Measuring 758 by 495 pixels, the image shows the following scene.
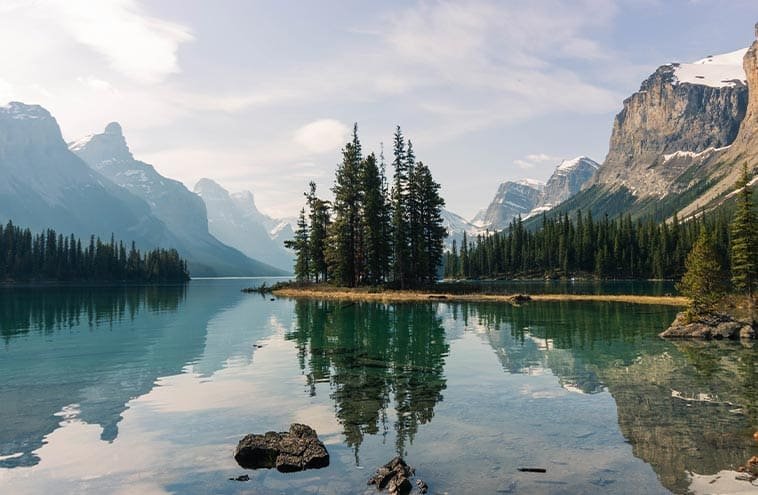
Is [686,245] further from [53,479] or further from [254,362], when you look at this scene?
[53,479]

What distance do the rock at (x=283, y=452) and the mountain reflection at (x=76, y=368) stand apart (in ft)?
18.9

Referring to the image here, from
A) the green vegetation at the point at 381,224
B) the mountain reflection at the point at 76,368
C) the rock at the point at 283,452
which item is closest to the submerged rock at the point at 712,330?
the rock at the point at 283,452

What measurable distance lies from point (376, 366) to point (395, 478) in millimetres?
16321

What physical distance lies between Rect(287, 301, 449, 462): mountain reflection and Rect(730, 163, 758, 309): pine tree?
101 feet

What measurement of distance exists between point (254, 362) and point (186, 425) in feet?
43.9

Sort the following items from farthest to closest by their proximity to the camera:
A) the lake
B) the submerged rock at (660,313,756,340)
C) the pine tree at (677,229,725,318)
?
the pine tree at (677,229,725,318), the submerged rock at (660,313,756,340), the lake

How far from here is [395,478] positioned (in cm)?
1273

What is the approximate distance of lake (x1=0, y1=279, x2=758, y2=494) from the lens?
44.9 ft

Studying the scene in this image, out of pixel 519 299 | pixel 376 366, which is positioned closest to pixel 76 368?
pixel 376 366

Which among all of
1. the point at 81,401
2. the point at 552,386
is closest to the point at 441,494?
the point at 552,386

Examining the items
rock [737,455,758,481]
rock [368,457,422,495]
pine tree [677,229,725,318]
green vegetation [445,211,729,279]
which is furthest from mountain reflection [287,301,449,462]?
green vegetation [445,211,729,279]

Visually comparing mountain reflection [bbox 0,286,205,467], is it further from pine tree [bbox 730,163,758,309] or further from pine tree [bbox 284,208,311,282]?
pine tree [bbox 284,208,311,282]

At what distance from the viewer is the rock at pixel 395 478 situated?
40.6 feet

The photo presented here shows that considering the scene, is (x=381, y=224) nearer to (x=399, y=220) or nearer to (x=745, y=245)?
(x=399, y=220)
